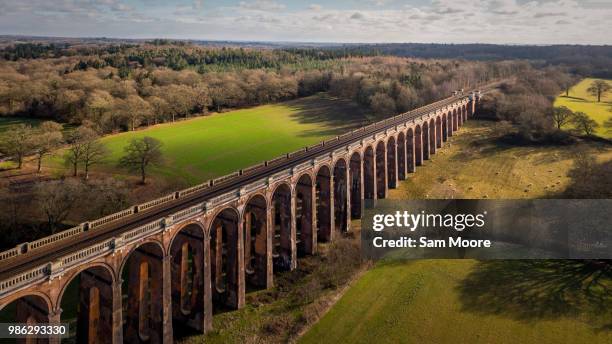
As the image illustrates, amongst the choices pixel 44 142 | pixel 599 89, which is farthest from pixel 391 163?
pixel 599 89

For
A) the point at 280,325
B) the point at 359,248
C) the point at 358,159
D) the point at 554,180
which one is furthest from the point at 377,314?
the point at 554,180

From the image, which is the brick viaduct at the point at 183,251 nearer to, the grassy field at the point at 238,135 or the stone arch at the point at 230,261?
the stone arch at the point at 230,261

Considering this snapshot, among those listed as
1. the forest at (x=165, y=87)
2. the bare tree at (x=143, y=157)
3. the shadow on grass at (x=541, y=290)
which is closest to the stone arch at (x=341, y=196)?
the shadow on grass at (x=541, y=290)

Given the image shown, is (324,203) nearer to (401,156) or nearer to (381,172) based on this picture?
(381,172)

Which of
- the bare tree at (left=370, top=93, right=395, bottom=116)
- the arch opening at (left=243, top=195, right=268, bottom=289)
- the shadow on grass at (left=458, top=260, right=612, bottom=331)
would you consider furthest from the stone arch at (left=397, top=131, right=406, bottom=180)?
the arch opening at (left=243, top=195, right=268, bottom=289)

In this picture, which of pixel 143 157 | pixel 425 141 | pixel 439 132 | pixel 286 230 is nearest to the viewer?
pixel 286 230
